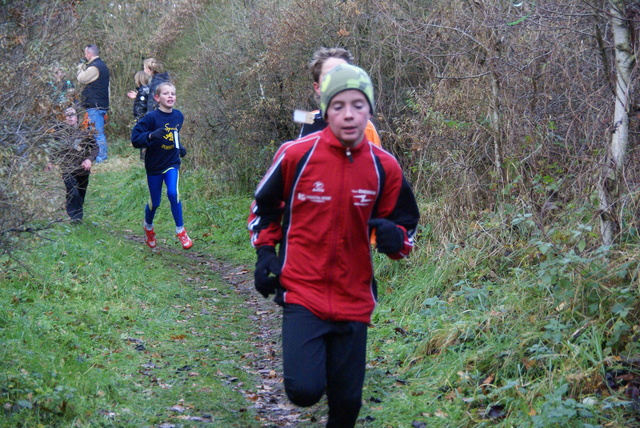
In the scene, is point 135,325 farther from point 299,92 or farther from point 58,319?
point 299,92

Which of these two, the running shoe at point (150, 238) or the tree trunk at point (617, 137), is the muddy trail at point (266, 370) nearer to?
the running shoe at point (150, 238)

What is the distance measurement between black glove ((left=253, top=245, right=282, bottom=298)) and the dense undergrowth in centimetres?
163

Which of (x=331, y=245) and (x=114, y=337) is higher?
(x=331, y=245)

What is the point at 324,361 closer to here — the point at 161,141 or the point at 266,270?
the point at 266,270

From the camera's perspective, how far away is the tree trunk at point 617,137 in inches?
217

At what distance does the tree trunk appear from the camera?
5.51m

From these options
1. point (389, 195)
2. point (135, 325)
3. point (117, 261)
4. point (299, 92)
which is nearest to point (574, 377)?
point (389, 195)

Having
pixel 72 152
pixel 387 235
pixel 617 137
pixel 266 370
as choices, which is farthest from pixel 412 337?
pixel 72 152

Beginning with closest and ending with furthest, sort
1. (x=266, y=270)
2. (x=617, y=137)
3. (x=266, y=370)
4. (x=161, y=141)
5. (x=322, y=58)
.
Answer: (x=266, y=270)
(x=617, y=137)
(x=322, y=58)
(x=266, y=370)
(x=161, y=141)

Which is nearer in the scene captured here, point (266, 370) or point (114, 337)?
point (266, 370)

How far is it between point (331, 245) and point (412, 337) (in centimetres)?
299

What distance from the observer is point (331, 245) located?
376 centimetres

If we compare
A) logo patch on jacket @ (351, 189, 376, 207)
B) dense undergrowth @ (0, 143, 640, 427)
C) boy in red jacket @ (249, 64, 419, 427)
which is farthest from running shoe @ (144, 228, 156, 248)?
logo patch on jacket @ (351, 189, 376, 207)

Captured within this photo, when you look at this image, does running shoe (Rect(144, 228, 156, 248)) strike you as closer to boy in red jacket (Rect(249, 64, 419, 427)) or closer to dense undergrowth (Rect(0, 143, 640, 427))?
dense undergrowth (Rect(0, 143, 640, 427))
